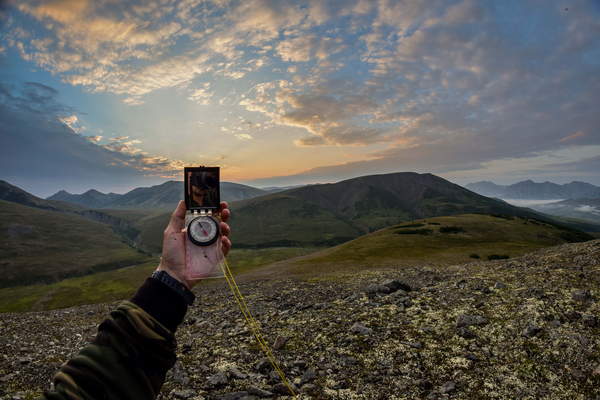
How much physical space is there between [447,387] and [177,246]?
8.98 metres

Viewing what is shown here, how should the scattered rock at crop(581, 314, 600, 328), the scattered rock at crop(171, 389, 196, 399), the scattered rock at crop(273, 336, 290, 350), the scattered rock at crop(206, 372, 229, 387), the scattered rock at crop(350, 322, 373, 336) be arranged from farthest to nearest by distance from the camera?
1. the scattered rock at crop(350, 322, 373, 336)
2. the scattered rock at crop(273, 336, 290, 350)
3. the scattered rock at crop(581, 314, 600, 328)
4. the scattered rock at crop(206, 372, 229, 387)
5. the scattered rock at crop(171, 389, 196, 399)

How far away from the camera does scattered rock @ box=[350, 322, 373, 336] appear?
40.1ft

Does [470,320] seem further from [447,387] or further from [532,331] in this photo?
[447,387]

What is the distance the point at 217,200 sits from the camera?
673 cm

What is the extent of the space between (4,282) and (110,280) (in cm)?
6762

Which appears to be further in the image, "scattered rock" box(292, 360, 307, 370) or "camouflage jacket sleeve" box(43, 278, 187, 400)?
"scattered rock" box(292, 360, 307, 370)

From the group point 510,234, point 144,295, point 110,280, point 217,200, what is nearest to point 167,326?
point 144,295

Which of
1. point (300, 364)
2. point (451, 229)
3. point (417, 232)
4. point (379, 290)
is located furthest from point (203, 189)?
point (451, 229)

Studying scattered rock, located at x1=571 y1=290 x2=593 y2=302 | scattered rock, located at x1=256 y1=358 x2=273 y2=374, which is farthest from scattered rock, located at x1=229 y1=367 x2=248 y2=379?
scattered rock, located at x1=571 y1=290 x2=593 y2=302

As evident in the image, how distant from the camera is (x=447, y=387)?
855 centimetres

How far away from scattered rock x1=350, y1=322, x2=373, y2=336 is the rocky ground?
5 centimetres

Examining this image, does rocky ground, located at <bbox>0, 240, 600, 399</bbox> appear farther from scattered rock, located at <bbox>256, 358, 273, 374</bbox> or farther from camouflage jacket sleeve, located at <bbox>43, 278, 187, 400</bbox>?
camouflage jacket sleeve, located at <bbox>43, 278, 187, 400</bbox>

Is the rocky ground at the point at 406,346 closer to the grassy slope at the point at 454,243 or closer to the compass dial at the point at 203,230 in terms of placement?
the compass dial at the point at 203,230

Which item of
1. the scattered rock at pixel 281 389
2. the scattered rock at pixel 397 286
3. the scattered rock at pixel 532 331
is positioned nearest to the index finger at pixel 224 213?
the scattered rock at pixel 281 389
